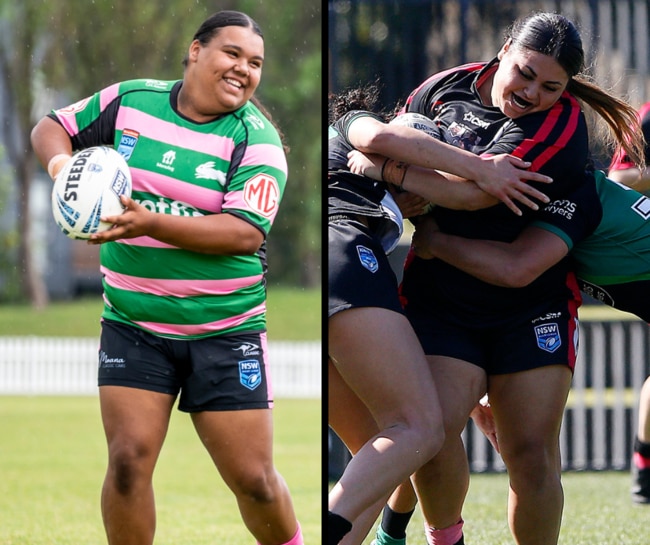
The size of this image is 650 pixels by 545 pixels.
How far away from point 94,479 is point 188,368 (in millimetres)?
3496

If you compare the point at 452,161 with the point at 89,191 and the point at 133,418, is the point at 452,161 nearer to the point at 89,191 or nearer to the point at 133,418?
the point at 89,191

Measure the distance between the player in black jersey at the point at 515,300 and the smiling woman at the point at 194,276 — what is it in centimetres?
50

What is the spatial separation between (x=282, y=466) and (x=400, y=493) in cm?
332

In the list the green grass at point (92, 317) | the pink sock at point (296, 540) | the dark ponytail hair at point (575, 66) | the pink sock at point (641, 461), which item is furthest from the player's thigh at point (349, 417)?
the green grass at point (92, 317)

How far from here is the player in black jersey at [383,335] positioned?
8.87ft

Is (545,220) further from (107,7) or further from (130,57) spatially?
(107,7)

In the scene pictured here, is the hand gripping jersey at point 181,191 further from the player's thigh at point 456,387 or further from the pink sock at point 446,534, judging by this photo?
the pink sock at point 446,534

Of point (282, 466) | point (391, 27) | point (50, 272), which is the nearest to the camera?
point (391, 27)

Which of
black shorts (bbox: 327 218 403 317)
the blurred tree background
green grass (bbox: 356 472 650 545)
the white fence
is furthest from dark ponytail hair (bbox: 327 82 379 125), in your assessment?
the blurred tree background

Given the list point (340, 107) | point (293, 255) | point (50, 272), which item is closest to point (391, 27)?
point (340, 107)

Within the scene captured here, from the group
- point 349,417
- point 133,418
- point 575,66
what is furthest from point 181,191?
point 575,66

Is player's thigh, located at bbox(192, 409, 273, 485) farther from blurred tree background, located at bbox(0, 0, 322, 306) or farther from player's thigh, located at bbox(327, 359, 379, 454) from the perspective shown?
blurred tree background, located at bbox(0, 0, 322, 306)

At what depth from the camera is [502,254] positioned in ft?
9.61

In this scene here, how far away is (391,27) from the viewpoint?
20.2 ft
